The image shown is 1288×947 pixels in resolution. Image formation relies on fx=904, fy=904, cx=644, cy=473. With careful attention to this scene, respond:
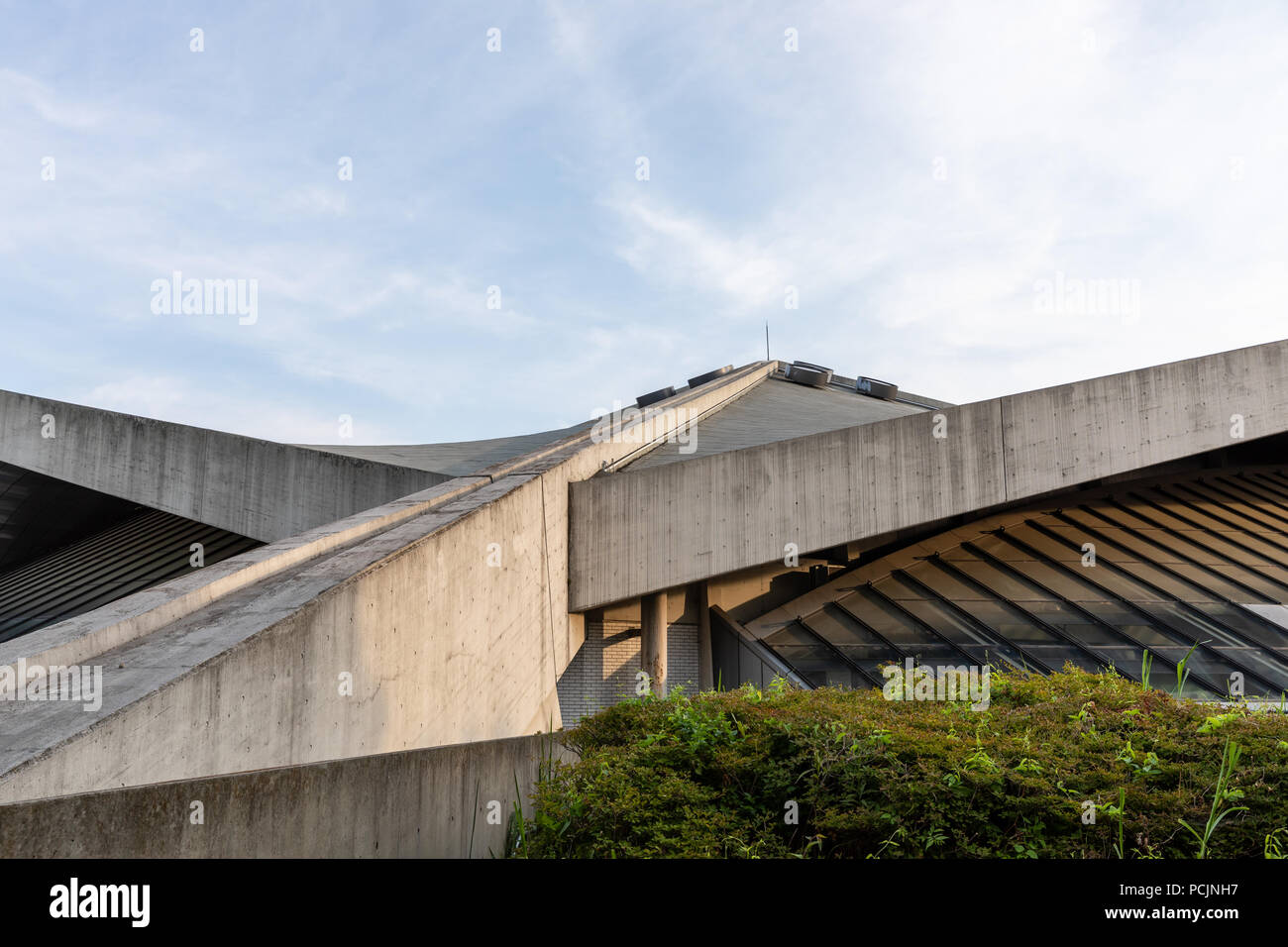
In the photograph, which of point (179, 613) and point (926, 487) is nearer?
point (179, 613)

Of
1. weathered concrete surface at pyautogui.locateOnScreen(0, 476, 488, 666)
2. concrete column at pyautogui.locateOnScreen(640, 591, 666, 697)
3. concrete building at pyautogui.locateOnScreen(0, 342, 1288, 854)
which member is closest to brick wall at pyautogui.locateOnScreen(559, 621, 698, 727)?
concrete building at pyautogui.locateOnScreen(0, 342, 1288, 854)

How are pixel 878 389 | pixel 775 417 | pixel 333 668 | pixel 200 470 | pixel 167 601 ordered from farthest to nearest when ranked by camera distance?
pixel 878 389 < pixel 775 417 < pixel 200 470 < pixel 167 601 < pixel 333 668

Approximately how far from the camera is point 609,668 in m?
12.5

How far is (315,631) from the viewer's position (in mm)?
4648

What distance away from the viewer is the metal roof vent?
24531 millimetres

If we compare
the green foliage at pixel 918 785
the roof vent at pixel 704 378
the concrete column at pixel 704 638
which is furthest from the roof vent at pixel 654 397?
the green foliage at pixel 918 785

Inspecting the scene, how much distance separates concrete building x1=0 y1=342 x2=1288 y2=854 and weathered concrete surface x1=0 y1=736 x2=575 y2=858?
1 centimetres

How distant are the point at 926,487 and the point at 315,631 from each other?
829 centimetres

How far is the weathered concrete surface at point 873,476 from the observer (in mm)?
10453

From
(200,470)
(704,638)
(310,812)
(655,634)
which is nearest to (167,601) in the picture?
(310,812)

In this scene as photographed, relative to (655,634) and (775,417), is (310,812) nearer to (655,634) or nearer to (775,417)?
(655,634)

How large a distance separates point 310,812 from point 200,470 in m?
11.0
